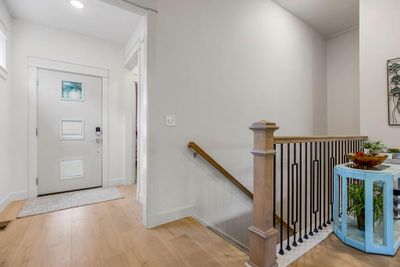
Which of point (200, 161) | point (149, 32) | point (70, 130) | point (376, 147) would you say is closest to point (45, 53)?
point (70, 130)

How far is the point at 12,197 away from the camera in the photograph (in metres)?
2.87

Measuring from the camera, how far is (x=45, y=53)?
3172 mm

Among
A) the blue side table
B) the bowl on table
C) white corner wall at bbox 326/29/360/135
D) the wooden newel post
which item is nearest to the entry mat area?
the wooden newel post

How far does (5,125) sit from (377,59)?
532cm

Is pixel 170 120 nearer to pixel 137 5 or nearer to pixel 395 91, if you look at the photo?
pixel 137 5

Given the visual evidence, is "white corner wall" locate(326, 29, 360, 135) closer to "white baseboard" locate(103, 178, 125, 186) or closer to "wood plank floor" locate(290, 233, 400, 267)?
"wood plank floor" locate(290, 233, 400, 267)

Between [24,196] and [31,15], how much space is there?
264 centimetres

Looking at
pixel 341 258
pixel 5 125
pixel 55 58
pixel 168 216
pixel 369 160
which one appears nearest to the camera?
pixel 341 258

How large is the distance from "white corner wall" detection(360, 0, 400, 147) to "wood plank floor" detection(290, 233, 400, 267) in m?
1.99

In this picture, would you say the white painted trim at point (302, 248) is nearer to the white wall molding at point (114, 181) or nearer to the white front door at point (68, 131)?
the white wall molding at point (114, 181)

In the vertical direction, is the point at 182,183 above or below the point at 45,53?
below

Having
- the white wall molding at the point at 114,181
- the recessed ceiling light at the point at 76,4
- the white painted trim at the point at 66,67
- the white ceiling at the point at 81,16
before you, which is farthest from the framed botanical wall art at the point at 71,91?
the white wall molding at the point at 114,181

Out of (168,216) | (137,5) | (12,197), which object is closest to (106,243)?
(168,216)

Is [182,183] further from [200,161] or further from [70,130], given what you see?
[70,130]
